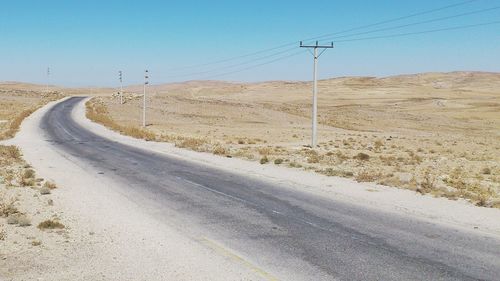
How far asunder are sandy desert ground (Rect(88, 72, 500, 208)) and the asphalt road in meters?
4.83

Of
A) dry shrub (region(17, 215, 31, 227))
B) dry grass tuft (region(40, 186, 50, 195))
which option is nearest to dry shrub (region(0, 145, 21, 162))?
dry grass tuft (region(40, 186, 50, 195))

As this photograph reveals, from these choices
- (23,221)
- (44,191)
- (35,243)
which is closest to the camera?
(35,243)

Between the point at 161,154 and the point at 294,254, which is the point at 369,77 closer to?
the point at 161,154

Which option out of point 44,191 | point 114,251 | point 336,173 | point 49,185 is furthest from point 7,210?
point 336,173

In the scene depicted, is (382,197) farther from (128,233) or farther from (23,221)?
(23,221)

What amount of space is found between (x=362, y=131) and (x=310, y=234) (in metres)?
58.0

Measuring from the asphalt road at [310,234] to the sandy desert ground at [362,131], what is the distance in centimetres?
483

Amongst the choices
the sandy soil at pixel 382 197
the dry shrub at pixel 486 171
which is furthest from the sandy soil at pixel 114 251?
the dry shrub at pixel 486 171

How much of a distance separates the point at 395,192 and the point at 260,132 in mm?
40808

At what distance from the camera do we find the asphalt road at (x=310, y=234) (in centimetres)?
987

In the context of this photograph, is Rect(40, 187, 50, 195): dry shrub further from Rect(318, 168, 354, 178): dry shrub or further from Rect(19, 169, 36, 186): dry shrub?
Rect(318, 168, 354, 178): dry shrub

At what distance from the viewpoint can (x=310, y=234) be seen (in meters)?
12.5

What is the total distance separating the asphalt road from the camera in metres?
9.87

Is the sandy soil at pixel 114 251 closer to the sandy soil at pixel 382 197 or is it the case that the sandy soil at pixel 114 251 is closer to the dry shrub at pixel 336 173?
the sandy soil at pixel 382 197
